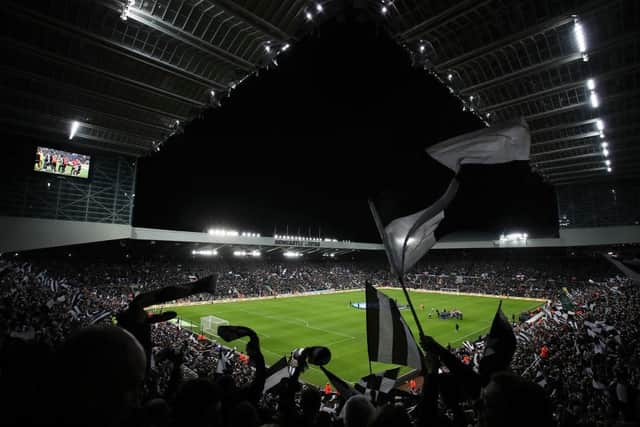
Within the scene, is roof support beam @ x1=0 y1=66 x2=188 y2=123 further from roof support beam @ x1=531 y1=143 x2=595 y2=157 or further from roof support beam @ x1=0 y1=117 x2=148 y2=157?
roof support beam @ x1=531 y1=143 x2=595 y2=157

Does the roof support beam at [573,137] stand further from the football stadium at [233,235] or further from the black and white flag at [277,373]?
the black and white flag at [277,373]

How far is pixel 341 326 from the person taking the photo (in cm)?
3219

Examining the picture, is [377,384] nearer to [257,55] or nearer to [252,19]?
[252,19]

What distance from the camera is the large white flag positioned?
5.68 meters

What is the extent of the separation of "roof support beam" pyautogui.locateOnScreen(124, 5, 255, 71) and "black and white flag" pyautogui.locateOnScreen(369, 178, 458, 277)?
17.0 meters

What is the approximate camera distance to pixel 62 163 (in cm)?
2898

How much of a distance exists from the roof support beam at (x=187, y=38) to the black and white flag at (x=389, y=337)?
17951 millimetres

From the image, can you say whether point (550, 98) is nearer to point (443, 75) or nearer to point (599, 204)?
point (443, 75)

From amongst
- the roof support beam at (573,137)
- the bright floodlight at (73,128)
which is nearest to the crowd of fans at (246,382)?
the bright floodlight at (73,128)

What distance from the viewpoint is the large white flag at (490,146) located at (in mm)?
5676

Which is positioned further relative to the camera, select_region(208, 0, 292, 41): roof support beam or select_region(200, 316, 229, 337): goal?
select_region(200, 316, 229, 337): goal

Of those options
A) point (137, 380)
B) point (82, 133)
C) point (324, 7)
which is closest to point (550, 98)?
point (324, 7)

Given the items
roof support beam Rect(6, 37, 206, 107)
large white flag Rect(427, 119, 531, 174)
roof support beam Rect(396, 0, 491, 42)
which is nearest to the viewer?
large white flag Rect(427, 119, 531, 174)

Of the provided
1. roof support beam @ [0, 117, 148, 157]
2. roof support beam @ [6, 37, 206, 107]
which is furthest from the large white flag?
roof support beam @ [0, 117, 148, 157]
